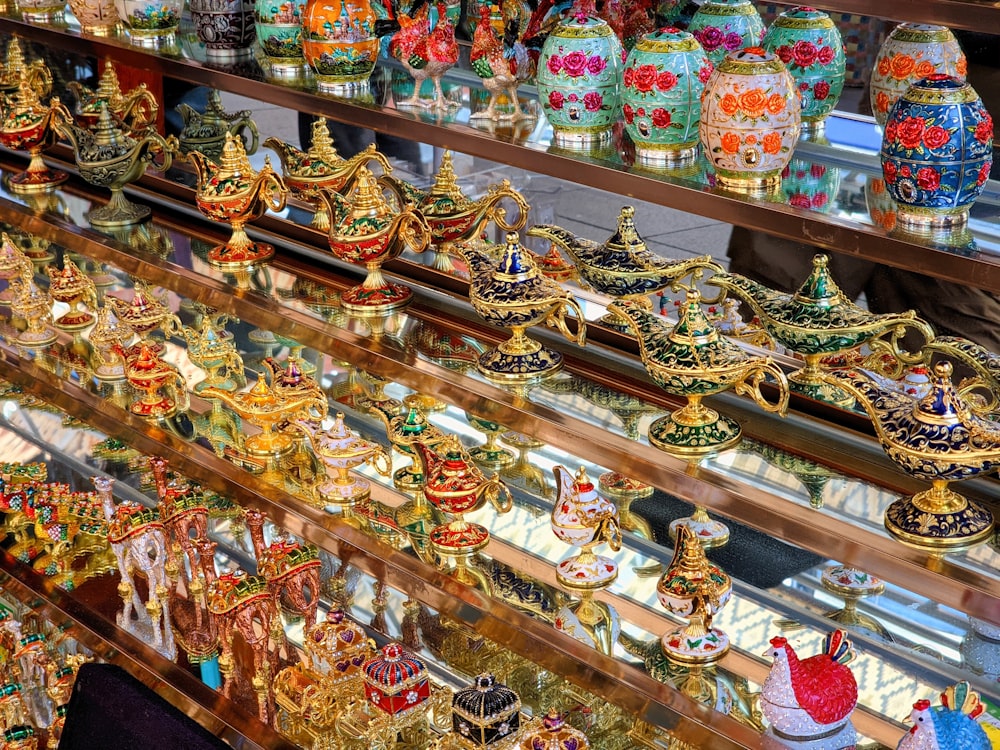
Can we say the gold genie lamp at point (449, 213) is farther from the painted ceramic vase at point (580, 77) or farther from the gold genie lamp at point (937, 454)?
the gold genie lamp at point (937, 454)

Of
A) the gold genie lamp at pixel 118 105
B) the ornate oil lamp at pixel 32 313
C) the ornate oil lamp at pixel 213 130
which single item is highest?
the gold genie lamp at pixel 118 105

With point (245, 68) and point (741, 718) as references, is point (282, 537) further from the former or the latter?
point (741, 718)

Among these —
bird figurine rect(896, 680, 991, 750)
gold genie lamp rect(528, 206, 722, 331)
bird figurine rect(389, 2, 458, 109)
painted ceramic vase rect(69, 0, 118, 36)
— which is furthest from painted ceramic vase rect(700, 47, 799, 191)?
painted ceramic vase rect(69, 0, 118, 36)

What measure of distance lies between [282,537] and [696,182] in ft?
3.94

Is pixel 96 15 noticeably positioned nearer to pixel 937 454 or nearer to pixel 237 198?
pixel 237 198

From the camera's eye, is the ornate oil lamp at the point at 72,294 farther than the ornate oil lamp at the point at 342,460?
Yes

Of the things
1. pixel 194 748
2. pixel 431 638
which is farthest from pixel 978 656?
pixel 194 748

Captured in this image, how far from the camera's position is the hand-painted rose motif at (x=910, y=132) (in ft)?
3.79

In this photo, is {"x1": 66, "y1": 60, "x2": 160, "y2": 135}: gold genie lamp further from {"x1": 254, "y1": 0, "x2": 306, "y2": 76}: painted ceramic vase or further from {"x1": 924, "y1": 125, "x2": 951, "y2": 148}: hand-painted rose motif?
{"x1": 924, "y1": 125, "x2": 951, "y2": 148}: hand-painted rose motif

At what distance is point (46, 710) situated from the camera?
2.31 m

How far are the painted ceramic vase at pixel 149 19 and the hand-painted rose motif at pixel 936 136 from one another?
1.31 m

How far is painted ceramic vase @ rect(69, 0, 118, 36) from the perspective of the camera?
6.81 feet

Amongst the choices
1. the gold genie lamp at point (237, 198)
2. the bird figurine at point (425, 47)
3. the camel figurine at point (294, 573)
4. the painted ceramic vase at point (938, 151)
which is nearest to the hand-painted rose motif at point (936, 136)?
the painted ceramic vase at point (938, 151)

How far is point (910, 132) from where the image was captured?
116 centimetres
